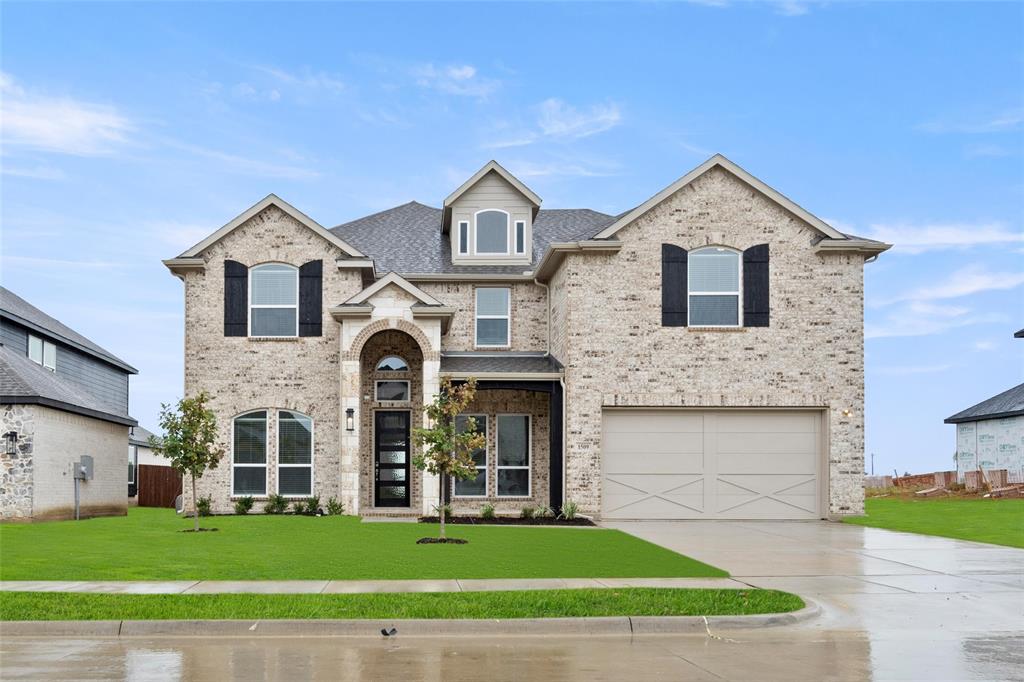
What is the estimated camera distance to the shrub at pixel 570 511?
24.9 metres

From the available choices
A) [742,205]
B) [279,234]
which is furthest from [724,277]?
[279,234]

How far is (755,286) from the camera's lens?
2614cm

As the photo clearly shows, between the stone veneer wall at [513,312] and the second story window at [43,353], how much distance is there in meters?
14.3

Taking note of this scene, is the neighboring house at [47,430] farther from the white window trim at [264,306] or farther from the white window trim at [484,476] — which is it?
the white window trim at [484,476]

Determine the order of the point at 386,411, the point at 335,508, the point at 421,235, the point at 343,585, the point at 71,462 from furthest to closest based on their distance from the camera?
the point at 421,235 < the point at 386,411 < the point at 71,462 < the point at 335,508 < the point at 343,585

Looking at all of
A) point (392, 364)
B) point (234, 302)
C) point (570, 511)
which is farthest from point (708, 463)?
point (234, 302)

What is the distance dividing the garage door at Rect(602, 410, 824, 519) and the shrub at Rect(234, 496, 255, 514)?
30.7 ft

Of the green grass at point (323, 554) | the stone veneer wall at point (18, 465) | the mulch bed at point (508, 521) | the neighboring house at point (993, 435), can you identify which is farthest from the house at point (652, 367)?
the neighboring house at point (993, 435)

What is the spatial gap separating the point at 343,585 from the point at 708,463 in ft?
50.0

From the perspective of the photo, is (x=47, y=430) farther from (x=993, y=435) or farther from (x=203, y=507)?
(x=993, y=435)

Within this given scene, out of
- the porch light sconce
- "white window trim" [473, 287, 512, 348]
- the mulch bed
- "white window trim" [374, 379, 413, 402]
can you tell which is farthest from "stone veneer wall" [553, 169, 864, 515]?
the porch light sconce

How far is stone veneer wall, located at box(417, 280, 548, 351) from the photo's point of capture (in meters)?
29.1

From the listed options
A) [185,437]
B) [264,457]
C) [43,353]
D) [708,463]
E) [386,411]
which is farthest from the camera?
[43,353]

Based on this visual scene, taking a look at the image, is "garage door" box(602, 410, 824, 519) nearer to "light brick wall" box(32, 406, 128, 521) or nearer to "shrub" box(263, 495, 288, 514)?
"shrub" box(263, 495, 288, 514)
